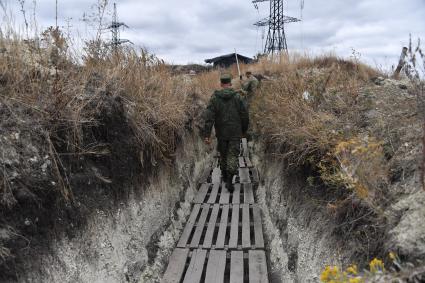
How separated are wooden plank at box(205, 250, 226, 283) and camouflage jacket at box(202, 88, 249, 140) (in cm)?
282

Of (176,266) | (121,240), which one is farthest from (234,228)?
(121,240)

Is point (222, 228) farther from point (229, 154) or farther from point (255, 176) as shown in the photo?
point (255, 176)

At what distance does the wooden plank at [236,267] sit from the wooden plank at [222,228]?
0.29 meters

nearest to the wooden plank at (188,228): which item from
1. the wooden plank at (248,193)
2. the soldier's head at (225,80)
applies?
the wooden plank at (248,193)

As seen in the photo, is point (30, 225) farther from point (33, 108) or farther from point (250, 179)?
point (250, 179)

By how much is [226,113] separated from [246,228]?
8.01ft

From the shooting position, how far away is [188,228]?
5.77 meters

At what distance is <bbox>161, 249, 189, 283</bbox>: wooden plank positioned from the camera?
432 centimetres

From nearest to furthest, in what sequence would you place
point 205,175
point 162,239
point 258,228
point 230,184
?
point 162,239 < point 258,228 < point 230,184 < point 205,175

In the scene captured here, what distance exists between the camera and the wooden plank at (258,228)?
518 cm

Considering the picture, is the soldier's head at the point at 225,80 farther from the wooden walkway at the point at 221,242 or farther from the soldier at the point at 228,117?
the wooden walkway at the point at 221,242

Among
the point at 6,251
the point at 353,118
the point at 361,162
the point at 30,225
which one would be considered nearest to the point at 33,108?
the point at 30,225

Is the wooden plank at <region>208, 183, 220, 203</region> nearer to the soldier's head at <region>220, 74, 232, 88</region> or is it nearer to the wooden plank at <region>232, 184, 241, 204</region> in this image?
the wooden plank at <region>232, 184, 241, 204</region>

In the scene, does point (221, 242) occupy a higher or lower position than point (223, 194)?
lower
